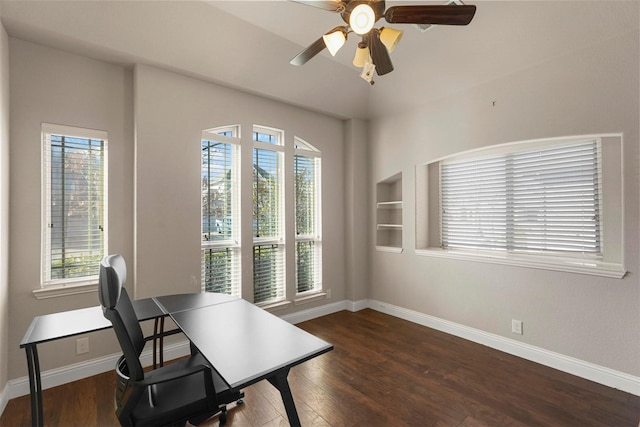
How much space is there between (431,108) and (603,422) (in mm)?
3309

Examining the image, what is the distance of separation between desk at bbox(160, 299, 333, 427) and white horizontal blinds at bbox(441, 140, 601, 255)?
9.19 ft

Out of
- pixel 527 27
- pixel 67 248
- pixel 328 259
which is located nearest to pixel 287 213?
pixel 328 259

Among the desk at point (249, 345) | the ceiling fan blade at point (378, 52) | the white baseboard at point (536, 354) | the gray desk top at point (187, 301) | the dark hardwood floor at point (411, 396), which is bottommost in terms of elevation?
the dark hardwood floor at point (411, 396)

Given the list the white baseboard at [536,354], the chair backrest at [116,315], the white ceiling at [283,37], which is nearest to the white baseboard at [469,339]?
A: the white baseboard at [536,354]

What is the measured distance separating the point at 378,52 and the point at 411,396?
8.56ft

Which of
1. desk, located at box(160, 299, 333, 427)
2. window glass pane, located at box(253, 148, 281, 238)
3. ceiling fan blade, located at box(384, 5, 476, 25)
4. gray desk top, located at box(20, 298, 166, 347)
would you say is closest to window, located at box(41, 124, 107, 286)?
gray desk top, located at box(20, 298, 166, 347)

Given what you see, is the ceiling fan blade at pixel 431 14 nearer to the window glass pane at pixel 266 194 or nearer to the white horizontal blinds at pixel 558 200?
the white horizontal blinds at pixel 558 200

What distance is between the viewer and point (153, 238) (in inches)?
112

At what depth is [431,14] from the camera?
1.69 meters

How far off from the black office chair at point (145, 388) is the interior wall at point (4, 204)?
127 cm

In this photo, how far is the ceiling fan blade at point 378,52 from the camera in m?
1.96

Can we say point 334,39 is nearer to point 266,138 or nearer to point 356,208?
point 266,138

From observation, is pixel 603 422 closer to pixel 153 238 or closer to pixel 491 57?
pixel 491 57

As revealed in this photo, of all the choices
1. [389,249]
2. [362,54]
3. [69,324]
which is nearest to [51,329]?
[69,324]
